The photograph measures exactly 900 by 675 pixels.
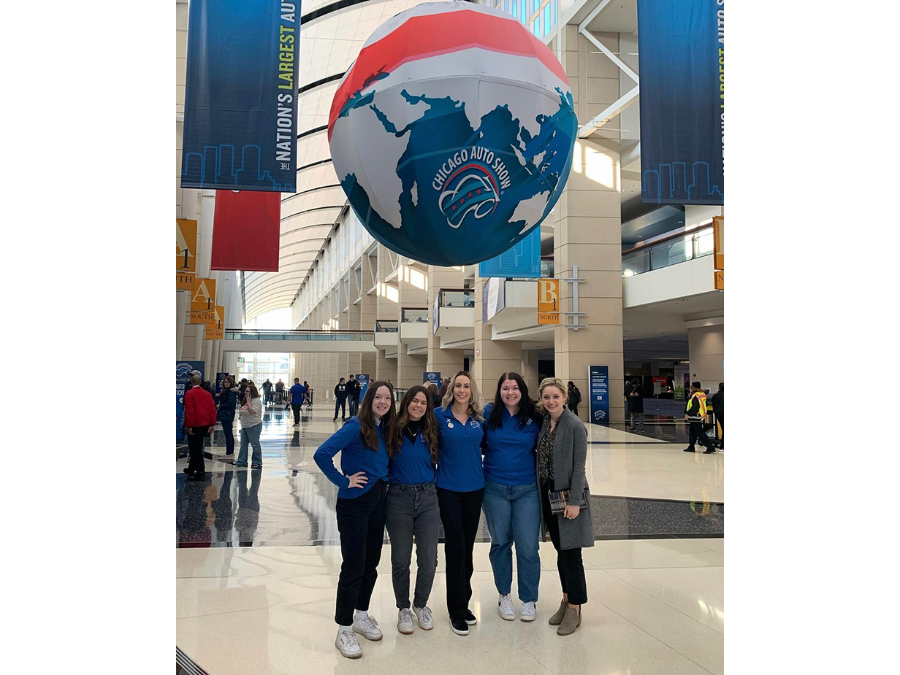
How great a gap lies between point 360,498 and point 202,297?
579 inches

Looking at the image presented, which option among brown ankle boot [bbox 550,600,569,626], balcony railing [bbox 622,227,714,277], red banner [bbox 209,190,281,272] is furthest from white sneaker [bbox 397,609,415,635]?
balcony railing [bbox 622,227,714,277]

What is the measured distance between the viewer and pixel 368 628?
3.87 meters

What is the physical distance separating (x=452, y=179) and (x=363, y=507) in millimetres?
1990

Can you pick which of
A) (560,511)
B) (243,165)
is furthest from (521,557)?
(243,165)

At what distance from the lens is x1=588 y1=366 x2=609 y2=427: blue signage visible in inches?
813

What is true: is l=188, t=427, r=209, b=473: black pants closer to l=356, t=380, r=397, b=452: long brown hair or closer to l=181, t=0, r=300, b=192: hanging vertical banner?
l=181, t=0, r=300, b=192: hanging vertical banner

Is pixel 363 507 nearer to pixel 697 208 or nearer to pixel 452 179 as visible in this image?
pixel 452 179

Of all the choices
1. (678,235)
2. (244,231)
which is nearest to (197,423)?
(244,231)

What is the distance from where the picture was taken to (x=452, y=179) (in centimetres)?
292

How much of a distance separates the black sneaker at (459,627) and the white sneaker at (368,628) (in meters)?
0.43

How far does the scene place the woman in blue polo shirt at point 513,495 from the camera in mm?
4195

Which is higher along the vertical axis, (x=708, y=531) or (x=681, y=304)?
(x=681, y=304)

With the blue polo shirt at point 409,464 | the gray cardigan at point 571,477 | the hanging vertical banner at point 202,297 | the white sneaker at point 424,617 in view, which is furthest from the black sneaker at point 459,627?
the hanging vertical banner at point 202,297

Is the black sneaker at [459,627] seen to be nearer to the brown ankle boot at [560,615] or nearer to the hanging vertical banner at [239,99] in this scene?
the brown ankle boot at [560,615]
